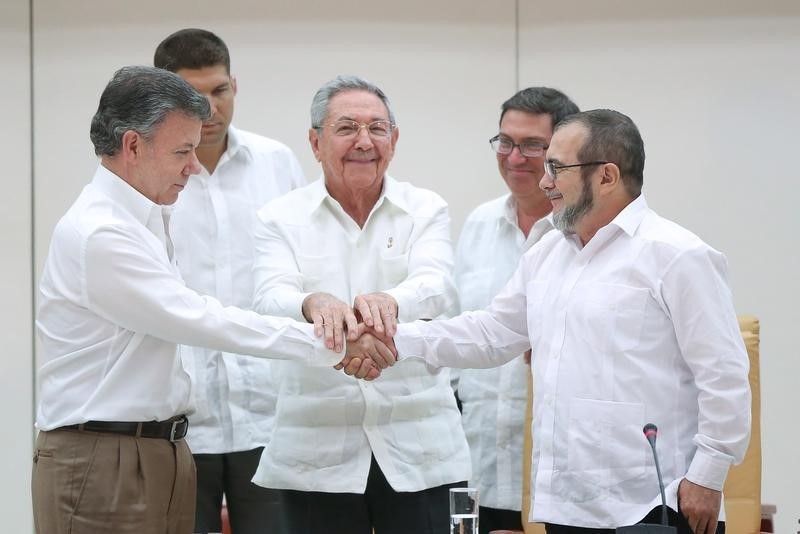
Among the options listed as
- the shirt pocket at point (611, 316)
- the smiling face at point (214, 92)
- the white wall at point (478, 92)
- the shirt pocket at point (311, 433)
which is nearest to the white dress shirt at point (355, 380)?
the shirt pocket at point (311, 433)

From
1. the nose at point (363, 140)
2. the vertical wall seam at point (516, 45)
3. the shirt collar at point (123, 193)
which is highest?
the vertical wall seam at point (516, 45)

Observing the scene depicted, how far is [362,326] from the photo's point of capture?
118 inches

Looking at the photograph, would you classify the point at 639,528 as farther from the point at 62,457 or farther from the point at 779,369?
the point at 779,369

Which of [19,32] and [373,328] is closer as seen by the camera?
[373,328]

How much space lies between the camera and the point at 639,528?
7.04ft

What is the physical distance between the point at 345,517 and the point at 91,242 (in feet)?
3.21

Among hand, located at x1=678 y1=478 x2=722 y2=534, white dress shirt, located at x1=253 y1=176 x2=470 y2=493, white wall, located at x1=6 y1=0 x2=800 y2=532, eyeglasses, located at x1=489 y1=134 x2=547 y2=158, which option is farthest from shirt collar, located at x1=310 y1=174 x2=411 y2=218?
white wall, located at x1=6 y1=0 x2=800 y2=532

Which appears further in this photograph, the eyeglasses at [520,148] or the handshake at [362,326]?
the eyeglasses at [520,148]

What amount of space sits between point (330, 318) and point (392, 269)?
0.88 feet

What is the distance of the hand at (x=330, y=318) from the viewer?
9.55ft

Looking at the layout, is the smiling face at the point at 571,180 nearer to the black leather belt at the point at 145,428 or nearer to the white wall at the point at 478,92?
the black leather belt at the point at 145,428

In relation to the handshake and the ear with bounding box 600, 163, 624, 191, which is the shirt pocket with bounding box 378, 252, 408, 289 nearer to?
the handshake

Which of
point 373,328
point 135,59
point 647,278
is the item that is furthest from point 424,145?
point 647,278

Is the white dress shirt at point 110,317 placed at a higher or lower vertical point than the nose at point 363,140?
lower
